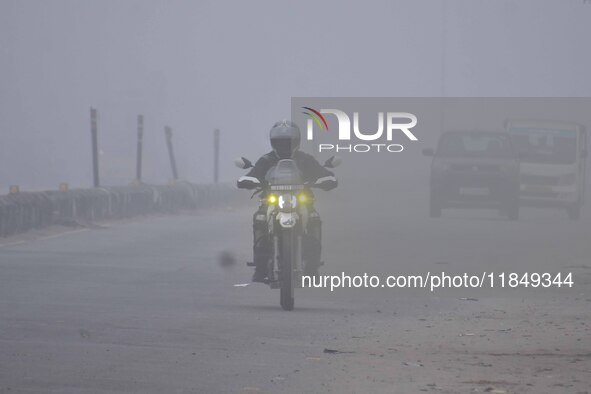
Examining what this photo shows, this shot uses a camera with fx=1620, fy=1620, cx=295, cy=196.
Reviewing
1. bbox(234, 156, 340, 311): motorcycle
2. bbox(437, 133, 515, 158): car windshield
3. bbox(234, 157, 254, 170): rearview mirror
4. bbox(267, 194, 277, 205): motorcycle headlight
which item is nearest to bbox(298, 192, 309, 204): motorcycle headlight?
bbox(234, 156, 340, 311): motorcycle

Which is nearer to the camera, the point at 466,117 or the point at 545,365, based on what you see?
the point at 545,365

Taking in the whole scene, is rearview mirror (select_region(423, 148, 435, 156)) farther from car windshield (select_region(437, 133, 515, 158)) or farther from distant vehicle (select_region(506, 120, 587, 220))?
distant vehicle (select_region(506, 120, 587, 220))

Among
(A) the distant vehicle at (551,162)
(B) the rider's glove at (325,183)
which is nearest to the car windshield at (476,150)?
(A) the distant vehicle at (551,162)

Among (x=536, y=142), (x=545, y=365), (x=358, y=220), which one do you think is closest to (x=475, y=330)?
(x=545, y=365)

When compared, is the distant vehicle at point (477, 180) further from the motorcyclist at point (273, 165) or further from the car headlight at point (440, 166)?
the motorcyclist at point (273, 165)

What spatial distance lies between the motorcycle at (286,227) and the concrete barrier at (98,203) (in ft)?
37.9

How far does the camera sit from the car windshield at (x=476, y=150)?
35.3m

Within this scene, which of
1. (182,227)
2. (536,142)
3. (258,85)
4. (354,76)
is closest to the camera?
(182,227)

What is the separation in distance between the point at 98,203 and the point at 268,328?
1939cm

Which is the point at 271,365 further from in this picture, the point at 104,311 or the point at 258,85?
the point at 258,85

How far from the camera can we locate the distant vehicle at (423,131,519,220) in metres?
34.5

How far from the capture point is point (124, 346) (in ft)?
36.8

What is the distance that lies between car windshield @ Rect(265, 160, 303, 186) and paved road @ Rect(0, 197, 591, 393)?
1140 millimetres

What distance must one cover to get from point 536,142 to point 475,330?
25163 millimetres
